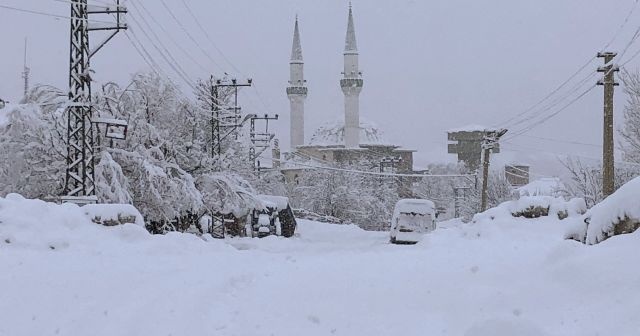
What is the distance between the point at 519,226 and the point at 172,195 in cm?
1801

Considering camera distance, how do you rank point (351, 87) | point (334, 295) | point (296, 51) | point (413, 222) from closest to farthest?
point (334, 295)
point (413, 222)
point (351, 87)
point (296, 51)

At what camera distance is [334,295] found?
7688 mm

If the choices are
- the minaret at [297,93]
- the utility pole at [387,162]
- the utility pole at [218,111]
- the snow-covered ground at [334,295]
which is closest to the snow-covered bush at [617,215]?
the snow-covered ground at [334,295]

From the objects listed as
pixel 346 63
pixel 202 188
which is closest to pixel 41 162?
pixel 202 188

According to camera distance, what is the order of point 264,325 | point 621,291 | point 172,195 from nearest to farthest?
point 621,291
point 264,325
point 172,195

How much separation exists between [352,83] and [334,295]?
87.2m

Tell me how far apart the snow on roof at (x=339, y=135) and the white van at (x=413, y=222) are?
85.8 m

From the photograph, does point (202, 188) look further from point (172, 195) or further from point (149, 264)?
point (149, 264)

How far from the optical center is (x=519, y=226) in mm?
20625

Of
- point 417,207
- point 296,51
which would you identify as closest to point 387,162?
point 296,51

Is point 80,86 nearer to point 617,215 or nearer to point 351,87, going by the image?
point 617,215

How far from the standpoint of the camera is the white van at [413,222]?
87.0ft

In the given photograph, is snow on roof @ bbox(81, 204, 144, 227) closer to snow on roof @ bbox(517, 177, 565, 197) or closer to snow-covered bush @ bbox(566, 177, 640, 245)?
snow-covered bush @ bbox(566, 177, 640, 245)

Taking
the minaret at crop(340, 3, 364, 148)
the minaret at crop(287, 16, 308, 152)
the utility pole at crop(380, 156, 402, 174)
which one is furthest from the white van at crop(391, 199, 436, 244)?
the minaret at crop(287, 16, 308, 152)
